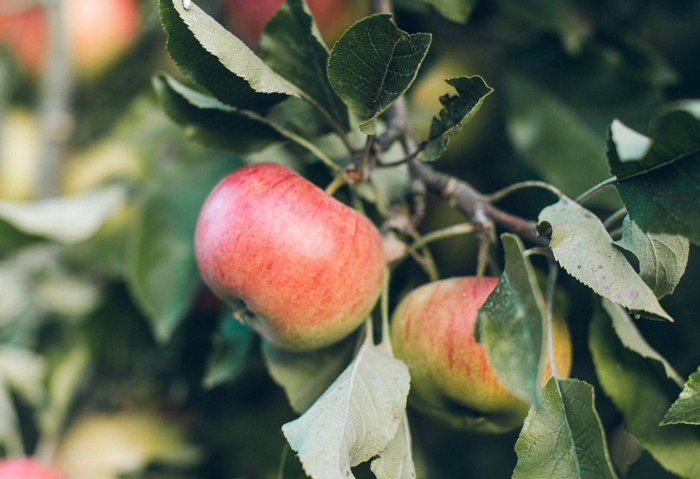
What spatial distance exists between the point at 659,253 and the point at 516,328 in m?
0.14

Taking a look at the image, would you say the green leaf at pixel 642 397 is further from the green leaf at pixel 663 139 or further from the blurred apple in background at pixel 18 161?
the blurred apple in background at pixel 18 161

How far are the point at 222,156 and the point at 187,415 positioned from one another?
1.49 ft

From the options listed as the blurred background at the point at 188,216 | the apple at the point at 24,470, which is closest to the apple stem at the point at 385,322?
the blurred background at the point at 188,216

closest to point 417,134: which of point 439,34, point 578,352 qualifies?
point 439,34

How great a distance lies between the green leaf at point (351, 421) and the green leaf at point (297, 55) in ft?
0.80

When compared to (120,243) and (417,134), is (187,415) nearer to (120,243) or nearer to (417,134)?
(120,243)

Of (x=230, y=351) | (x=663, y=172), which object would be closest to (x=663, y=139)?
(x=663, y=172)

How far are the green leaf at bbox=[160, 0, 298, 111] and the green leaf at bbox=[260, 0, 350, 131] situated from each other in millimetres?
45

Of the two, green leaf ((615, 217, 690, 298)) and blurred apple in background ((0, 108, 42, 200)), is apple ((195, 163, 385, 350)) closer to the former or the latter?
green leaf ((615, 217, 690, 298))

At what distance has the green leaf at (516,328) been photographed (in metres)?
0.43

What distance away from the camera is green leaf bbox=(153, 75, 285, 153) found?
65 cm

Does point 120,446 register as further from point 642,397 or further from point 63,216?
point 642,397

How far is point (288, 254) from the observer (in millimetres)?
575

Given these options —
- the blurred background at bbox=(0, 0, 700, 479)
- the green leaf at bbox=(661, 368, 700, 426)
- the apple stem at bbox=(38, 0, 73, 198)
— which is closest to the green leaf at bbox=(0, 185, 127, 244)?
the blurred background at bbox=(0, 0, 700, 479)
